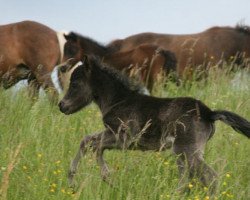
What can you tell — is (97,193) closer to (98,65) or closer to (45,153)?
(45,153)

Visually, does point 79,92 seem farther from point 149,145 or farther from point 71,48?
point 71,48

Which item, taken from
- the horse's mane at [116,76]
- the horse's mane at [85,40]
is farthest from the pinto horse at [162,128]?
the horse's mane at [85,40]

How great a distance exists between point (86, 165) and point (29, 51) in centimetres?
753

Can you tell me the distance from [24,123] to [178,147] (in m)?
2.67

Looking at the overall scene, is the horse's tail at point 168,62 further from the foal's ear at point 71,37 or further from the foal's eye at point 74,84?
the foal's eye at point 74,84

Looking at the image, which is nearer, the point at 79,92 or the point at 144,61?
the point at 79,92

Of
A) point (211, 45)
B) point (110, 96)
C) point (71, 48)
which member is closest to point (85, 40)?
point (71, 48)

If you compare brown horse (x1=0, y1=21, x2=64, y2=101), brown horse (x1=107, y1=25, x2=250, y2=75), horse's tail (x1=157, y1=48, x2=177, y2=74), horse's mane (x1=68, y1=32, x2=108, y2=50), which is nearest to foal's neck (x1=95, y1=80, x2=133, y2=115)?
brown horse (x1=0, y1=21, x2=64, y2=101)

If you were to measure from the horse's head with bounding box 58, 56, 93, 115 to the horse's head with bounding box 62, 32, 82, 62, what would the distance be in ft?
21.0

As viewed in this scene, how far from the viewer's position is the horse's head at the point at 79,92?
6.62 metres

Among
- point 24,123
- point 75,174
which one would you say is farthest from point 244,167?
point 24,123

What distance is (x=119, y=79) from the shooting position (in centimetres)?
665

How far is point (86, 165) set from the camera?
5496 mm

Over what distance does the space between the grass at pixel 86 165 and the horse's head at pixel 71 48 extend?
3.88 meters
